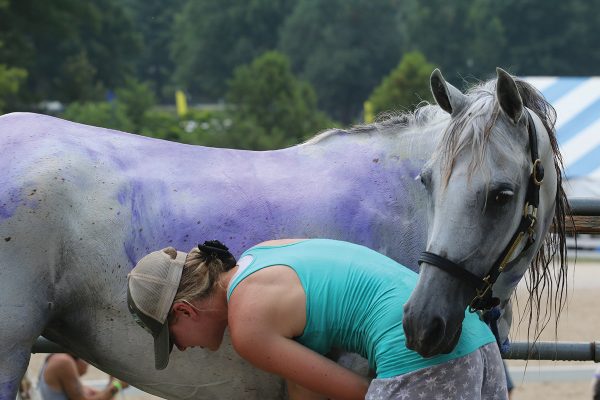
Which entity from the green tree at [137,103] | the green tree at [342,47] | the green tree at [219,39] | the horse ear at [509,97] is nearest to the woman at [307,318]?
the horse ear at [509,97]

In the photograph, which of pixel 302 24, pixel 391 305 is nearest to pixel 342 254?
pixel 391 305

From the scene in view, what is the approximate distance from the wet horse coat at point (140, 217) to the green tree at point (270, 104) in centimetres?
2208

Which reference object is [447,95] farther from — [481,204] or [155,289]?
[155,289]

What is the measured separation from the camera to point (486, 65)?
2889 inches

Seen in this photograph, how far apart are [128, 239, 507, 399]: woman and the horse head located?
81 millimetres

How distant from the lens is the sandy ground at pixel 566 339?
7.68 metres

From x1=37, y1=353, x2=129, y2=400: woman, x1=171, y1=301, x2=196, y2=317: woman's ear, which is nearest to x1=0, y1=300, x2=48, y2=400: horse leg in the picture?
x1=171, y1=301, x2=196, y2=317: woman's ear

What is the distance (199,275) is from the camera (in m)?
2.80

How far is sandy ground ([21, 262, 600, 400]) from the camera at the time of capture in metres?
7.68

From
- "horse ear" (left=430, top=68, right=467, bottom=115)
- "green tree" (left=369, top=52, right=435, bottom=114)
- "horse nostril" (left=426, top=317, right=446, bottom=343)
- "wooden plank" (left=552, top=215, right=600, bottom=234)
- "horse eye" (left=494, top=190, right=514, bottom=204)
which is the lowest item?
"green tree" (left=369, top=52, right=435, bottom=114)

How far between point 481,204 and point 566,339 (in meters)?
7.54

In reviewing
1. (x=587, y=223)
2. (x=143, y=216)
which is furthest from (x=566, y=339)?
(x=143, y=216)

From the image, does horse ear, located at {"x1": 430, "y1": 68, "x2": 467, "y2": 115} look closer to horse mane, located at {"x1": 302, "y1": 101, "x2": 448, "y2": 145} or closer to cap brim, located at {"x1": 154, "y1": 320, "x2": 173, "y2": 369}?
horse mane, located at {"x1": 302, "y1": 101, "x2": 448, "y2": 145}

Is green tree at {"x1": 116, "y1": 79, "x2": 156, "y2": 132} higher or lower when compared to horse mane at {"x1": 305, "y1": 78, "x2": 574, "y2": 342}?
lower
